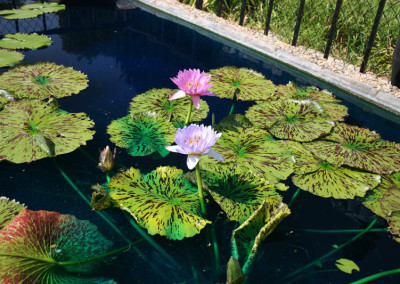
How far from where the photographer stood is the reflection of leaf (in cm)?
140

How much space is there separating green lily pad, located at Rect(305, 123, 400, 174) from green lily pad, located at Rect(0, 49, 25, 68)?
81.5 inches

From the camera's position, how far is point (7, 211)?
135 cm

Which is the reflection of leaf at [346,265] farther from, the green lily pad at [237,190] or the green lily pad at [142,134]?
the green lily pad at [142,134]

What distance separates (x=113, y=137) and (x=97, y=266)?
2.50ft

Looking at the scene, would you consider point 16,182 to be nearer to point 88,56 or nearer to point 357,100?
point 88,56

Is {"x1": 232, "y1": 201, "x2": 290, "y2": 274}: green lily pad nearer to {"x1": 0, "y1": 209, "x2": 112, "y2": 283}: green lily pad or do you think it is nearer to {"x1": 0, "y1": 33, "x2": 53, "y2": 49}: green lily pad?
{"x1": 0, "y1": 209, "x2": 112, "y2": 283}: green lily pad

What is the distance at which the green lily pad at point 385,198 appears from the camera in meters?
1.63

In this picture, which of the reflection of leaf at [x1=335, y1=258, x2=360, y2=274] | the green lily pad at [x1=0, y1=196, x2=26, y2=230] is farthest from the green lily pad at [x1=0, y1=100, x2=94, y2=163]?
the reflection of leaf at [x1=335, y1=258, x2=360, y2=274]

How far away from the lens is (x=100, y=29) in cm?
375

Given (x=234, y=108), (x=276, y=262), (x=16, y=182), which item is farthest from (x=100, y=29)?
(x=276, y=262)

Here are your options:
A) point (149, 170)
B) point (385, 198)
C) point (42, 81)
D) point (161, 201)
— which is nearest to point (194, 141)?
point (161, 201)

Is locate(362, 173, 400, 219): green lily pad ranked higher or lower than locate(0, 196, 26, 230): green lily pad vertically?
higher

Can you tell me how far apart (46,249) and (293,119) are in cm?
149

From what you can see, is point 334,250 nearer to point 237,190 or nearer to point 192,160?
point 237,190
